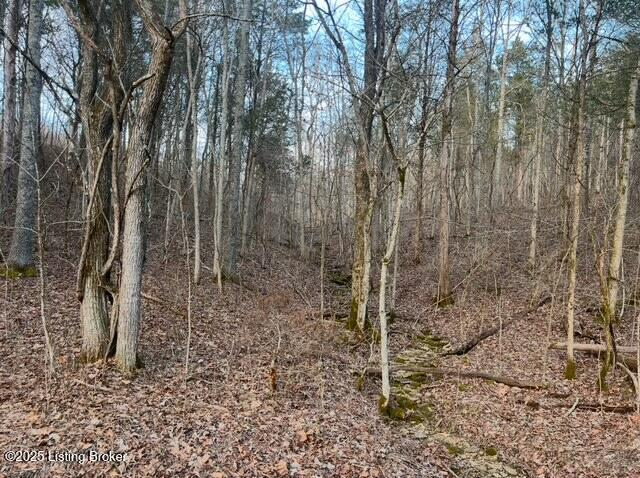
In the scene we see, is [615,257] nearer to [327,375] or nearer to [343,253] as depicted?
[327,375]

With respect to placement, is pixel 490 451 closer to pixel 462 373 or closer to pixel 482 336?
pixel 462 373

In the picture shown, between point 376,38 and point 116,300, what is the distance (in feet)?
24.9

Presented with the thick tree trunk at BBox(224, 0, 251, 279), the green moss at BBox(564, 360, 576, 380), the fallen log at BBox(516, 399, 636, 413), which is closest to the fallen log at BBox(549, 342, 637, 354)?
the green moss at BBox(564, 360, 576, 380)

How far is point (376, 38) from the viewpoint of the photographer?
30.4 feet

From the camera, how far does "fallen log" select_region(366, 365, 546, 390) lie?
6.93 m

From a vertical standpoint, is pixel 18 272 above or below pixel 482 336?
above

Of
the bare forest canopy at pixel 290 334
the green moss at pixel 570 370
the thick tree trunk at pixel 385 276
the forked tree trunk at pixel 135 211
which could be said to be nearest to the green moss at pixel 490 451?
the bare forest canopy at pixel 290 334

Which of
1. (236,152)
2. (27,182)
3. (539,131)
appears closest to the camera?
(27,182)

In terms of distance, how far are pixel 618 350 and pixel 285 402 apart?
5916 millimetres

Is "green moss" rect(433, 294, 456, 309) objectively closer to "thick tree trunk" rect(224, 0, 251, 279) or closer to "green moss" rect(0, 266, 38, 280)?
"thick tree trunk" rect(224, 0, 251, 279)

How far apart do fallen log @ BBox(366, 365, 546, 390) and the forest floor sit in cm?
12

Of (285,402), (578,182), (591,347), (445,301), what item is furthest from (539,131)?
(285,402)

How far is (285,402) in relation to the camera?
5438 mm

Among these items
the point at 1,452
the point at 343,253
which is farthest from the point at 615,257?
the point at 343,253
